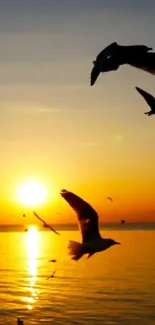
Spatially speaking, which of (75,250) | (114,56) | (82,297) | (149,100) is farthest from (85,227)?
(82,297)

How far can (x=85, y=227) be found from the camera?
14930mm

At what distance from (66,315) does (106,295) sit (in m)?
11.6

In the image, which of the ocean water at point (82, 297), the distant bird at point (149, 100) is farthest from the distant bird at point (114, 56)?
the ocean water at point (82, 297)

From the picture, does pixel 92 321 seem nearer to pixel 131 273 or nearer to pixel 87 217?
pixel 87 217

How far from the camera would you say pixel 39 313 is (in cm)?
4900

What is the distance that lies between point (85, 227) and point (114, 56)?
29.1ft

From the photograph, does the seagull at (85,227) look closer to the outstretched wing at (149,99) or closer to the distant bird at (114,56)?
the outstretched wing at (149,99)

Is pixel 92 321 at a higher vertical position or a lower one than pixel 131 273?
lower

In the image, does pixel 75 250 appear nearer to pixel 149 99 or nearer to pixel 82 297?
pixel 149 99

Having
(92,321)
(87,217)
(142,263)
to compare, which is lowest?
(92,321)

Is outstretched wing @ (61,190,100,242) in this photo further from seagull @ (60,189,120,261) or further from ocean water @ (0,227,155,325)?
ocean water @ (0,227,155,325)

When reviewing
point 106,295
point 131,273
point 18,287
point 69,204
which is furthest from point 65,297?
point 69,204

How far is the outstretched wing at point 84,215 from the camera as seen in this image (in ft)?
45.7

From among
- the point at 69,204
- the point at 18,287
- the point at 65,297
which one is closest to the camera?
the point at 69,204
